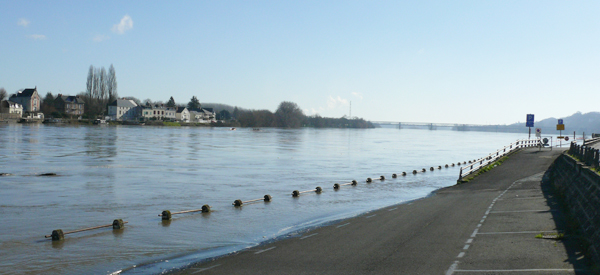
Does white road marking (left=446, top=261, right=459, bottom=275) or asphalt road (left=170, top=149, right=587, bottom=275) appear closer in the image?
white road marking (left=446, top=261, right=459, bottom=275)

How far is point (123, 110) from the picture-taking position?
573 ft

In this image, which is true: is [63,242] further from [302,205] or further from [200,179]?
[200,179]

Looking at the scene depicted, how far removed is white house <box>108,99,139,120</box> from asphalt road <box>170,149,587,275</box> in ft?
537

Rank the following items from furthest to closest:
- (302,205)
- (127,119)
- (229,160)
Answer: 1. (127,119)
2. (229,160)
3. (302,205)

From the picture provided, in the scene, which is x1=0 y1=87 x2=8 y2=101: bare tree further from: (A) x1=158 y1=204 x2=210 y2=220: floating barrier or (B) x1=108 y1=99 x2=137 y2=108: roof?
(A) x1=158 y1=204 x2=210 y2=220: floating barrier

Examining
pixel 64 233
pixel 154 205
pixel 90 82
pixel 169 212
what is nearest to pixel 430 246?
pixel 169 212

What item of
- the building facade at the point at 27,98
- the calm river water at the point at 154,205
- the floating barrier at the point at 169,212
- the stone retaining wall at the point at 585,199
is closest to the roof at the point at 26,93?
the building facade at the point at 27,98

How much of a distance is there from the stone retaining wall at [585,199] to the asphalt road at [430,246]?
0.46 metres

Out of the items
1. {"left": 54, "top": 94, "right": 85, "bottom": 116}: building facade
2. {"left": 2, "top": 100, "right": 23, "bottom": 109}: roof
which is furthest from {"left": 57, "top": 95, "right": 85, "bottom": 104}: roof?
{"left": 2, "top": 100, "right": 23, "bottom": 109}: roof

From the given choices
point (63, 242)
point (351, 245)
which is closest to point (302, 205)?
point (351, 245)

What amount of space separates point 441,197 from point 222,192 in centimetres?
1110

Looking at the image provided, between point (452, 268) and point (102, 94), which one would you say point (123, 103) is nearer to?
point (102, 94)

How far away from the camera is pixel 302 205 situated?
22.5m

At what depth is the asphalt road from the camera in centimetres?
1046
